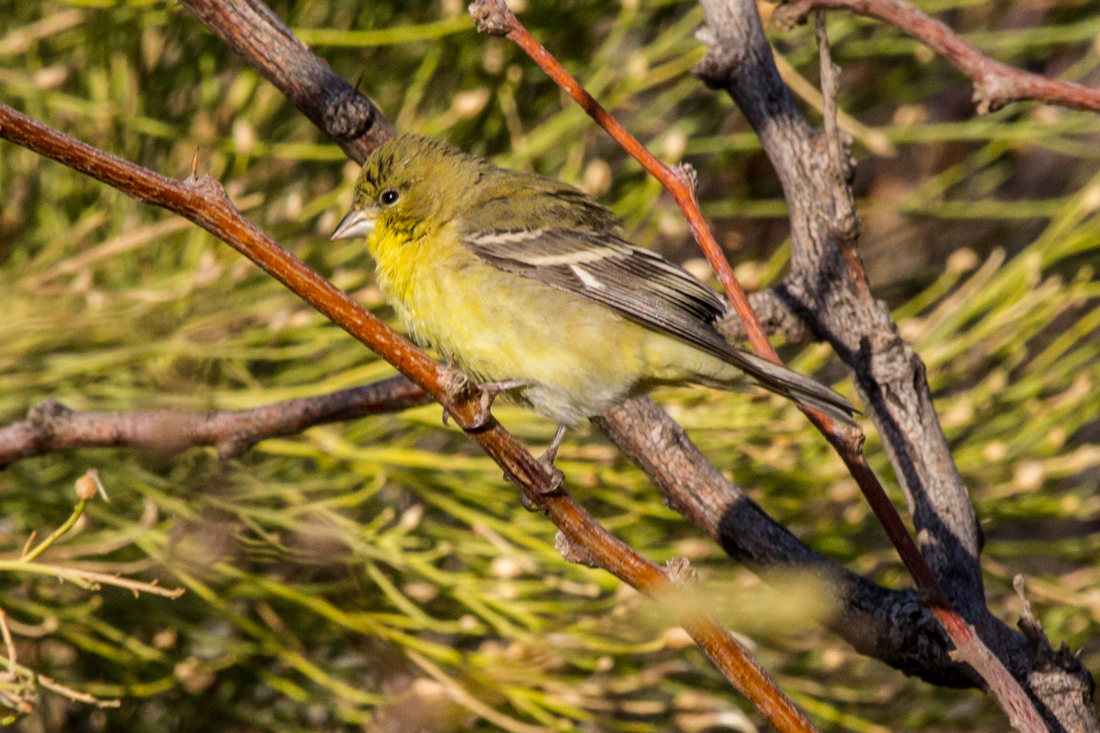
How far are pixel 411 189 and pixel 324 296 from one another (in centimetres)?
114

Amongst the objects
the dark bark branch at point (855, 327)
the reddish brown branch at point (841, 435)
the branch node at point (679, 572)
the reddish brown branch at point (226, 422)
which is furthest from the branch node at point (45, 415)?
the dark bark branch at point (855, 327)

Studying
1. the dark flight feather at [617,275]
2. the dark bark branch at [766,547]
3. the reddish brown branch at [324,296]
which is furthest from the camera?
the dark flight feather at [617,275]

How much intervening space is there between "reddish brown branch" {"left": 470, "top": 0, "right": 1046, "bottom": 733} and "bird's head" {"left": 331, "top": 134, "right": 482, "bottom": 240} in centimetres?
75

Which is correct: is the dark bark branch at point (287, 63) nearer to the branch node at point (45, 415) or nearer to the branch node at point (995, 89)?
the branch node at point (45, 415)

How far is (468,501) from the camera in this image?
2.76m

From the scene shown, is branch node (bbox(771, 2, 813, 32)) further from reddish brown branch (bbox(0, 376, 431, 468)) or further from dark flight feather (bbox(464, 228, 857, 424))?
reddish brown branch (bbox(0, 376, 431, 468))

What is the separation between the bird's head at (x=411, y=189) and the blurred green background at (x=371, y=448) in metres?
0.22

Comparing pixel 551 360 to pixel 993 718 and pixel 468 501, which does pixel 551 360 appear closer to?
pixel 468 501

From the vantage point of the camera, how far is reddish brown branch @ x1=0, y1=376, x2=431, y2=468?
2.12 metres

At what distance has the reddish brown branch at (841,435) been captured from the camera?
1432 millimetres

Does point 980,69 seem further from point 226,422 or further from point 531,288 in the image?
point 226,422

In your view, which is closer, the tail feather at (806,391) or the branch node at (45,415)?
the tail feather at (806,391)

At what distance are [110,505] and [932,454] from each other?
1.80 metres

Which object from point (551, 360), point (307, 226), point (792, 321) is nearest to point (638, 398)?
point (551, 360)
